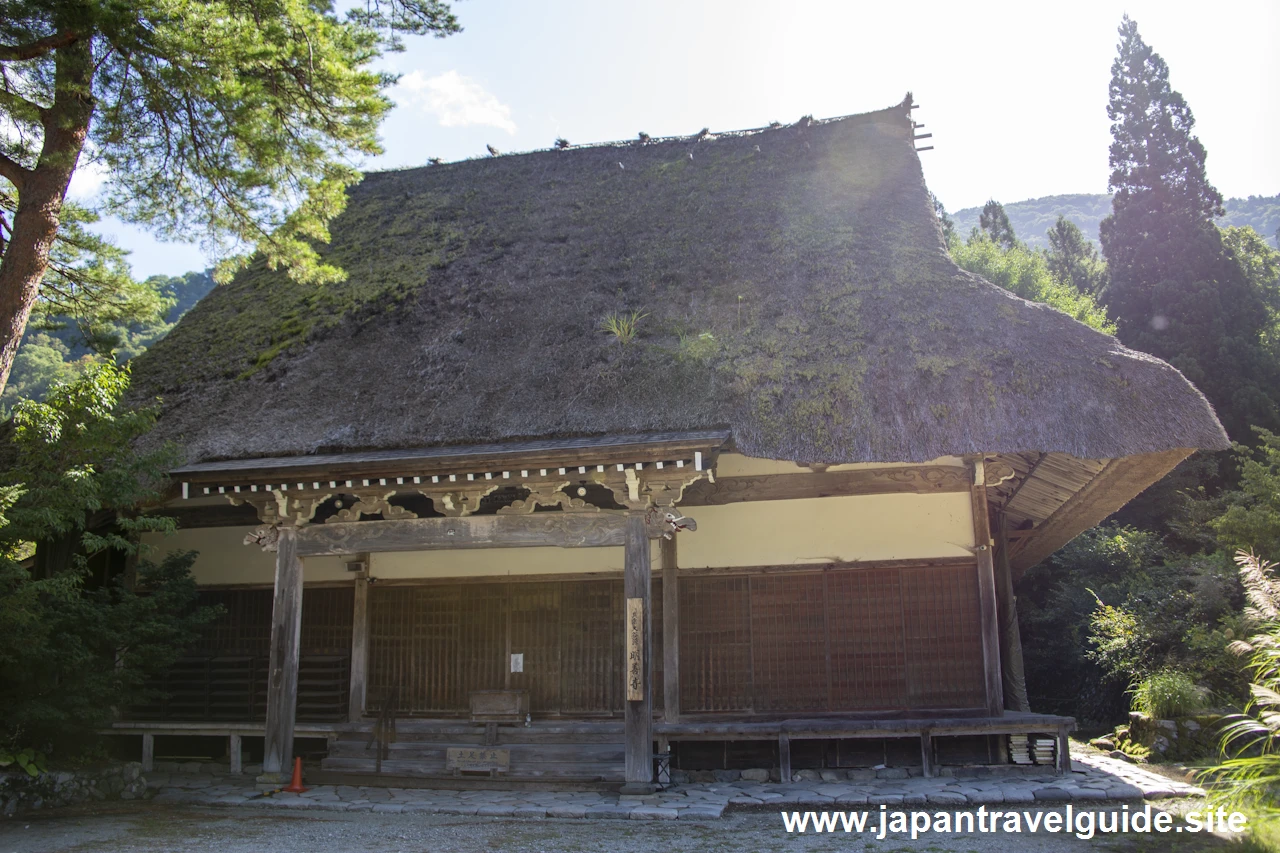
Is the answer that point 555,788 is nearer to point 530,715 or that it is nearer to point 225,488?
point 530,715

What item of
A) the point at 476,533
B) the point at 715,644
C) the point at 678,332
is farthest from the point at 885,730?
the point at 678,332

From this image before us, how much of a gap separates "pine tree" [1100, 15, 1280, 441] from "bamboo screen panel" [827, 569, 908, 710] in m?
13.8

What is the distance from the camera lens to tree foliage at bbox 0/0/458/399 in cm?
746

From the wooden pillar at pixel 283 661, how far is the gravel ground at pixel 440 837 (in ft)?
2.65

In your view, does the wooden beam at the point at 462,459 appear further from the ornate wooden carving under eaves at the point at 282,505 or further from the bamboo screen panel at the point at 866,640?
the bamboo screen panel at the point at 866,640

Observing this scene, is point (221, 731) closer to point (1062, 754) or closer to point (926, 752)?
point (926, 752)

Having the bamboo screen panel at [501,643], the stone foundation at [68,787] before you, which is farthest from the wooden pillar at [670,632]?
the stone foundation at [68,787]

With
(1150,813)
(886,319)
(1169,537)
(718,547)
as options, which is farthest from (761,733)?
(1169,537)

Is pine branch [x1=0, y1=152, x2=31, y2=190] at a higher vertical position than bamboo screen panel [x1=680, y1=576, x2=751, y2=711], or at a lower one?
higher

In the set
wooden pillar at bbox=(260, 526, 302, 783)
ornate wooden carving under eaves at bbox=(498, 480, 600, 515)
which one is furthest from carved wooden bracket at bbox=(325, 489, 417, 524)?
ornate wooden carving under eaves at bbox=(498, 480, 600, 515)

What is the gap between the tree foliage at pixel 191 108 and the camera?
24.5 feet

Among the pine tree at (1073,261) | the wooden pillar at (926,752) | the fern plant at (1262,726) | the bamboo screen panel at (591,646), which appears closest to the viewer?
the fern plant at (1262,726)

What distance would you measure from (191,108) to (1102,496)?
31.0 ft

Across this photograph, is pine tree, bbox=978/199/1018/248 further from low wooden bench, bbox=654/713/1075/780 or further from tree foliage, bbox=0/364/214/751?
tree foliage, bbox=0/364/214/751
